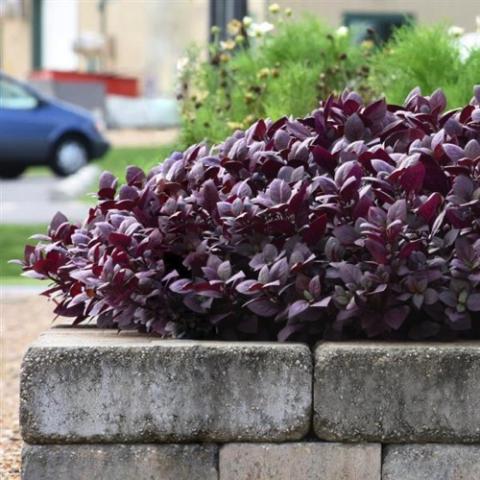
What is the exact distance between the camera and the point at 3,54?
52438 mm

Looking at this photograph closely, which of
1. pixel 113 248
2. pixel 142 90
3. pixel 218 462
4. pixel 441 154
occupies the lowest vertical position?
pixel 142 90

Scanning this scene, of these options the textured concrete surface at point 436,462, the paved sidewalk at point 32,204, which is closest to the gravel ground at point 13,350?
the textured concrete surface at point 436,462

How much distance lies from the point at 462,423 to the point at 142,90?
46.4m

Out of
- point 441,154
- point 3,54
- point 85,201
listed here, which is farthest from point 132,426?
point 3,54

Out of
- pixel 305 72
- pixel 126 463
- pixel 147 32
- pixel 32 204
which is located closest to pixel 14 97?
pixel 32 204

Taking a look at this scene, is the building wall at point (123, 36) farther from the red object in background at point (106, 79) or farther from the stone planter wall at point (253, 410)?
the stone planter wall at point (253, 410)

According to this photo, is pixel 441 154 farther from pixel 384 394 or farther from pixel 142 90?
pixel 142 90

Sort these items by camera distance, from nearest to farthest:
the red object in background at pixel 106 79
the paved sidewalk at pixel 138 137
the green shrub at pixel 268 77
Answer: the green shrub at pixel 268 77
the paved sidewalk at pixel 138 137
the red object in background at pixel 106 79

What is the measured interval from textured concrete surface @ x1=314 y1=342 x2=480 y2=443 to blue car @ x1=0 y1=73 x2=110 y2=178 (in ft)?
65.1

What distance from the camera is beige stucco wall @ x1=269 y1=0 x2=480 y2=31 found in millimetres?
22203

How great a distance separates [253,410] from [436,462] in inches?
18.0

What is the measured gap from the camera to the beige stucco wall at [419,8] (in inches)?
874

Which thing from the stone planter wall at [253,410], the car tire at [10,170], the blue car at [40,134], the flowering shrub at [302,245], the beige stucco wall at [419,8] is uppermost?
the flowering shrub at [302,245]

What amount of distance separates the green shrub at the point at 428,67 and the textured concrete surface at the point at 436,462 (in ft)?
8.40
